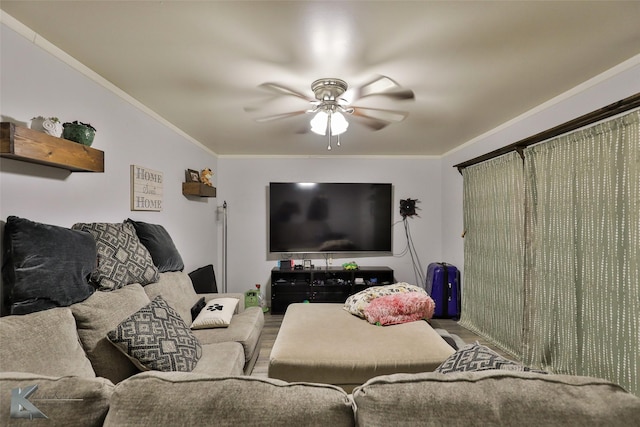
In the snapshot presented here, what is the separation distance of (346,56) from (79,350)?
2.12 meters

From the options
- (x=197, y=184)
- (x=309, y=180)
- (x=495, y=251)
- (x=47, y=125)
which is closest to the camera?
(x=47, y=125)

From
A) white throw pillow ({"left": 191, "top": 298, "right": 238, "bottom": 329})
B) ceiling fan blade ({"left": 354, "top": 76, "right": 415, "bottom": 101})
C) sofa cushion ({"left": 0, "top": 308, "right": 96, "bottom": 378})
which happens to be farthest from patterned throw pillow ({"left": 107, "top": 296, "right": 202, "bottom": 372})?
Result: ceiling fan blade ({"left": 354, "top": 76, "right": 415, "bottom": 101})

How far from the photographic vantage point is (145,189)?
276 cm

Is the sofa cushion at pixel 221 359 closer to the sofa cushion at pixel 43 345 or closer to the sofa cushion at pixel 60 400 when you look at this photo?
the sofa cushion at pixel 43 345

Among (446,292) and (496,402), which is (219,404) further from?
(446,292)

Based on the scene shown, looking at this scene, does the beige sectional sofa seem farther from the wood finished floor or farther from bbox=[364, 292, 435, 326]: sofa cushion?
the wood finished floor

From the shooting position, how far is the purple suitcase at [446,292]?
4227 millimetres

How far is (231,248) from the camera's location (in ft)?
16.0

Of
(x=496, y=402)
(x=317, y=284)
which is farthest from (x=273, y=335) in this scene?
(x=496, y=402)

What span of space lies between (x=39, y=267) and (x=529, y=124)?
12.4ft

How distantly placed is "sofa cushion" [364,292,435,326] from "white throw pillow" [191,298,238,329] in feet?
3.99

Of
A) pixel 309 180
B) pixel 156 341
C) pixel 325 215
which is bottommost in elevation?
pixel 156 341

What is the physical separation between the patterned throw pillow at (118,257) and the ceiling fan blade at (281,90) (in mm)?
1429

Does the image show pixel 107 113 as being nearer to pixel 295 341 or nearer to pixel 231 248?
A: pixel 295 341
